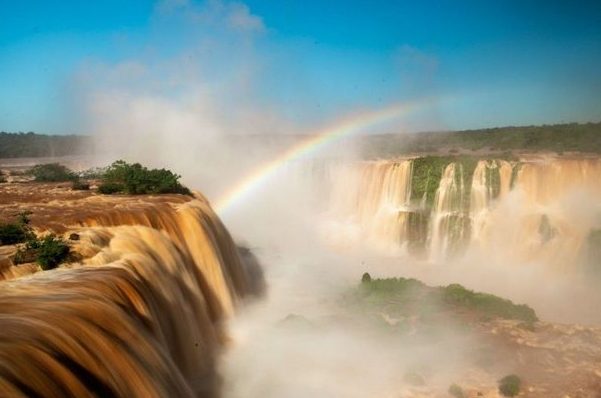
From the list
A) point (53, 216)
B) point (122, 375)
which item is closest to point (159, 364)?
point (122, 375)

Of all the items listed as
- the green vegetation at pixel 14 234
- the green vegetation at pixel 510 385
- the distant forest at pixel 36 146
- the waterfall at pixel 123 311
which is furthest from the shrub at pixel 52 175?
the distant forest at pixel 36 146

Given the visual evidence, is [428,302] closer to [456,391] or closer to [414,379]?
[414,379]

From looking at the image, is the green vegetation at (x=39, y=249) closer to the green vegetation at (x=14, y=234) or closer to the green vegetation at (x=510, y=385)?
the green vegetation at (x=14, y=234)

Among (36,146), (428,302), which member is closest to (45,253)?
(428,302)

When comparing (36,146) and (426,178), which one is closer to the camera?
(426,178)

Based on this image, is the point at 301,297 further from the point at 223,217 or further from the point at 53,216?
the point at 223,217

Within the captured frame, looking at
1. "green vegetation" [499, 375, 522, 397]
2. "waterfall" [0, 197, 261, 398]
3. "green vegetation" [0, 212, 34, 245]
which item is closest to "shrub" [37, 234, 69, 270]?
"waterfall" [0, 197, 261, 398]
